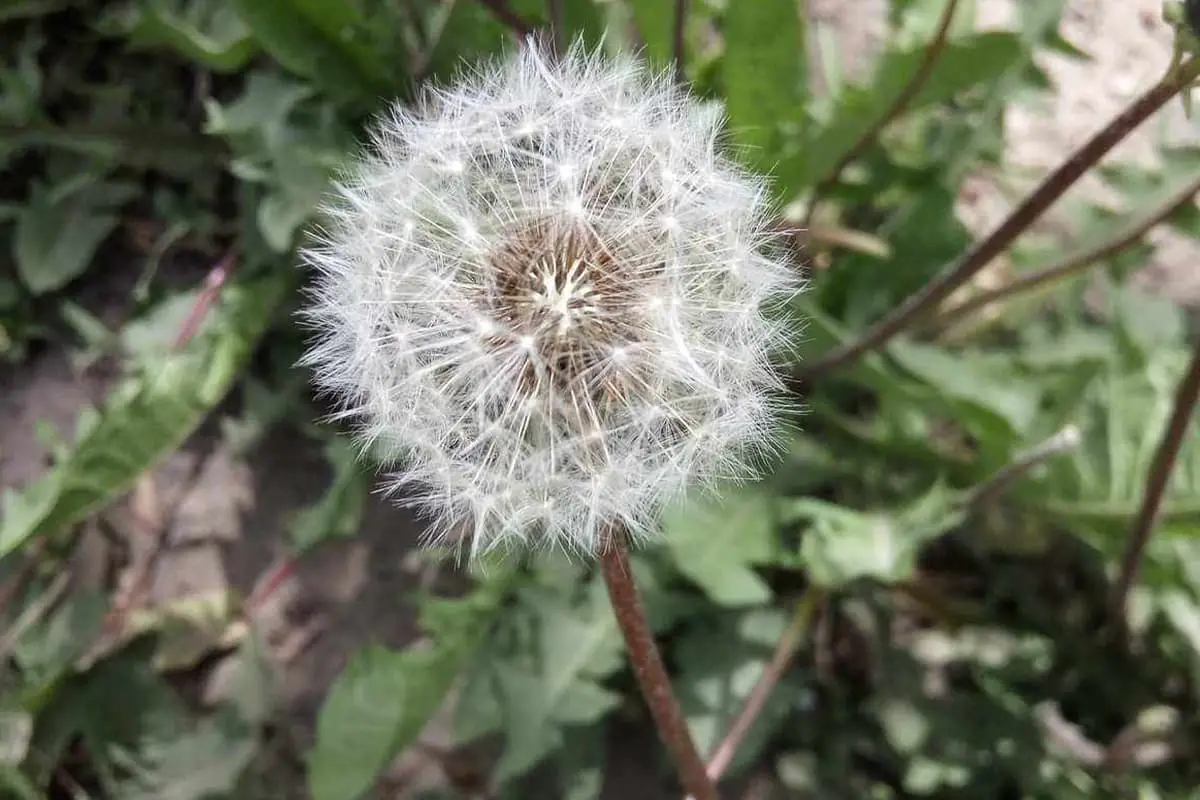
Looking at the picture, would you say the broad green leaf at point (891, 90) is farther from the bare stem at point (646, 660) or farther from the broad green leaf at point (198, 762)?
the broad green leaf at point (198, 762)

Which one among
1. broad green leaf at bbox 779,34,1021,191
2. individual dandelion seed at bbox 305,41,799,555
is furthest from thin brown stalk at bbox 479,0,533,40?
broad green leaf at bbox 779,34,1021,191

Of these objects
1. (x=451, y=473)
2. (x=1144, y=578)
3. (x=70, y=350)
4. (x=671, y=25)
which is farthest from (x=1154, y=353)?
(x=70, y=350)

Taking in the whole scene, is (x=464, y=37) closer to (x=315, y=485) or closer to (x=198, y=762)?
(x=315, y=485)

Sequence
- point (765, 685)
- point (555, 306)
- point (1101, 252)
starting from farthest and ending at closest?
point (765, 685), point (1101, 252), point (555, 306)

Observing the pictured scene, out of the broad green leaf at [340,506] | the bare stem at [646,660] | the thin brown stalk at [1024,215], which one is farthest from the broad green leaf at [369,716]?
the thin brown stalk at [1024,215]

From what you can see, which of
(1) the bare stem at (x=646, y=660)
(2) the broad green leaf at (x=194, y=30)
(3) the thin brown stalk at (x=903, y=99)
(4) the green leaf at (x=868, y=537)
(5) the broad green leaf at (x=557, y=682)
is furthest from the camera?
(2) the broad green leaf at (x=194, y=30)

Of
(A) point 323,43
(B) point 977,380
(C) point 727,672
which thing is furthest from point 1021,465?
(A) point 323,43

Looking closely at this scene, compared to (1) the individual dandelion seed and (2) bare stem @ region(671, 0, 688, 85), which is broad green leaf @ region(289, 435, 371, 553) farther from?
(2) bare stem @ region(671, 0, 688, 85)
